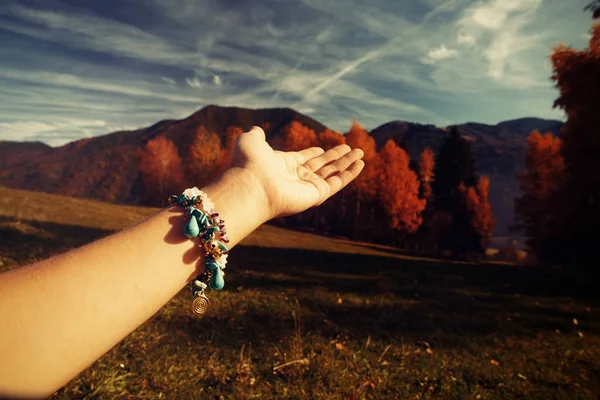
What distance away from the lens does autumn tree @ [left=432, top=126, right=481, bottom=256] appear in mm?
34812

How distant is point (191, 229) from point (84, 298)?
0.54m

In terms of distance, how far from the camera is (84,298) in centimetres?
138

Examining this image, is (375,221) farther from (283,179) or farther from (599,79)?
(283,179)

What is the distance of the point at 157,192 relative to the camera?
4600cm

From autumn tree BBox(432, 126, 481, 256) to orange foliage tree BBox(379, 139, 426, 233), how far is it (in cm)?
825

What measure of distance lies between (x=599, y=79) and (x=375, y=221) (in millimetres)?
22156

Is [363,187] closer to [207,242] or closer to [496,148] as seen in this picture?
[207,242]

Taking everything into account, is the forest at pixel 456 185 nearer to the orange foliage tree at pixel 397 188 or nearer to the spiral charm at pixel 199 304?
the orange foliage tree at pixel 397 188

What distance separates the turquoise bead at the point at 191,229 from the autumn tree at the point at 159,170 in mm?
44802

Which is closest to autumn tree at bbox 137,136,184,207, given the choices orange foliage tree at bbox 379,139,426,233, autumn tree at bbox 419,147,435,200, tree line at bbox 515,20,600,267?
orange foliage tree at bbox 379,139,426,233

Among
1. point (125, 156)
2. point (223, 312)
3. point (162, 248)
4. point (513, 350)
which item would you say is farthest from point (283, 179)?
point (125, 156)

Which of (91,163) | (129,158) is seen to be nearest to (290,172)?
(129,158)

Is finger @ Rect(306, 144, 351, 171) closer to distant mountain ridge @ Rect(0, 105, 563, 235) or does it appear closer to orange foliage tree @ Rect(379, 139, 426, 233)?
orange foliage tree @ Rect(379, 139, 426, 233)

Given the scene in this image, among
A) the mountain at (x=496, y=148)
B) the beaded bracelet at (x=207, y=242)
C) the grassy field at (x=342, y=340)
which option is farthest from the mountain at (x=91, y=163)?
the beaded bracelet at (x=207, y=242)
